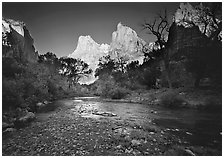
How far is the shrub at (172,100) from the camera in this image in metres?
7.58

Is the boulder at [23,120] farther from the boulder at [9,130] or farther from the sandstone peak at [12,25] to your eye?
the sandstone peak at [12,25]

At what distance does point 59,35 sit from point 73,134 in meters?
3.33

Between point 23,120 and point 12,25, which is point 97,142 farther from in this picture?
point 12,25

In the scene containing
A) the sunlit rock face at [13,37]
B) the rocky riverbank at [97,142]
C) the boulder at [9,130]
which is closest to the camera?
the rocky riverbank at [97,142]

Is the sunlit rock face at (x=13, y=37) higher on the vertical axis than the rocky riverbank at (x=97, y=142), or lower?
higher

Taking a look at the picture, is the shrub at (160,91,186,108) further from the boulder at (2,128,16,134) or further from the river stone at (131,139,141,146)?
the boulder at (2,128,16,134)

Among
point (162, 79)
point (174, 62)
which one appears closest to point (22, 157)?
point (174, 62)

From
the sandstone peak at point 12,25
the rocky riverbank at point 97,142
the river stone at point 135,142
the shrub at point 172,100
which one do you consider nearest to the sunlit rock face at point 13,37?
the sandstone peak at point 12,25

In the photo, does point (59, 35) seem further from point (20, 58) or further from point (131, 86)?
point (131, 86)

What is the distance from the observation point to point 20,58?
6.64 meters

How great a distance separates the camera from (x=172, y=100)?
25.1ft

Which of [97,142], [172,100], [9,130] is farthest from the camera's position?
[172,100]

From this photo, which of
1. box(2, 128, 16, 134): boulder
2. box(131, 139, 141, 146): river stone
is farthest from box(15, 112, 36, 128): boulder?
box(131, 139, 141, 146): river stone

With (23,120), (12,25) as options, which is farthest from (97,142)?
(12,25)
